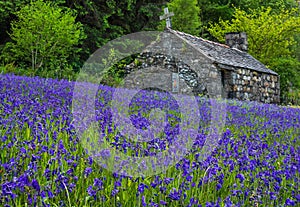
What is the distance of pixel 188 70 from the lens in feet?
47.6

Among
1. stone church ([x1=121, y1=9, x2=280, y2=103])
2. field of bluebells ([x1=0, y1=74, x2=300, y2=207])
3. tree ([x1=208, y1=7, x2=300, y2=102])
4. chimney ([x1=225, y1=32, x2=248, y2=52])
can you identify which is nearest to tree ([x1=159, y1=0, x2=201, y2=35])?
chimney ([x1=225, y1=32, x2=248, y2=52])

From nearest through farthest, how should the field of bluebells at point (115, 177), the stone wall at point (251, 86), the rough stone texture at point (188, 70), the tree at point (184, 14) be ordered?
1. the field of bluebells at point (115, 177)
2. the rough stone texture at point (188, 70)
3. the stone wall at point (251, 86)
4. the tree at point (184, 14)

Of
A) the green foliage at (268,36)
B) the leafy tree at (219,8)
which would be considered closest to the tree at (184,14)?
the green foliage at (268,36)

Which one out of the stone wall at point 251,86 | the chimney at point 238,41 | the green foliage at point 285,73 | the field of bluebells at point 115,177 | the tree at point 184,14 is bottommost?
the field of bluebells at point 115,177

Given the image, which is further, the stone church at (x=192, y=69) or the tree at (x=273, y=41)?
the tree at (x=273, y=41)

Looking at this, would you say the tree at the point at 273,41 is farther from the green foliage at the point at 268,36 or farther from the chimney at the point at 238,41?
the chimney at the point at 238,41

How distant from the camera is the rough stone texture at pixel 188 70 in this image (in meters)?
13.9

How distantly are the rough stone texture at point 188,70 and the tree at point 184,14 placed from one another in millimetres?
7724

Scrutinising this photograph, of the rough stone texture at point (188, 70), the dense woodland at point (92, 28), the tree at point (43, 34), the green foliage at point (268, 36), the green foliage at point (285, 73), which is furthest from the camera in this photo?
the green foliage at point (285, 73)

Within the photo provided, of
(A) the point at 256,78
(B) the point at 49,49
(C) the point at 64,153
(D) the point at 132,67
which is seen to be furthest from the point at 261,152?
(A) the point at 256,78

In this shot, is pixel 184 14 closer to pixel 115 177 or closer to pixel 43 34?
pixel 43 34

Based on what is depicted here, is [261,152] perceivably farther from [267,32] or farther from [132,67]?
[267,32]

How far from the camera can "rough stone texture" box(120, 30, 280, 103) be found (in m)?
13.9

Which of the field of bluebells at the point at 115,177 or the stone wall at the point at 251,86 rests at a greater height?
the stone wall at the point at 251,86
